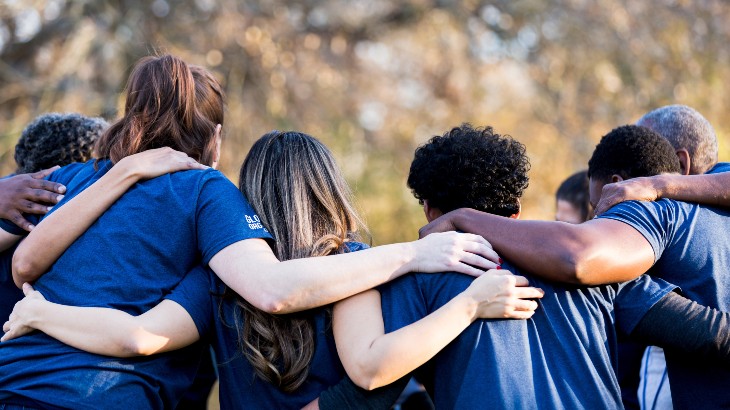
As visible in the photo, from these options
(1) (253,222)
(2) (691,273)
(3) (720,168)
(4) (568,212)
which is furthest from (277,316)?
(4) (568,212)

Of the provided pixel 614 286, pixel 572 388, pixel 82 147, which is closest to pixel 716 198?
pixel 614 286

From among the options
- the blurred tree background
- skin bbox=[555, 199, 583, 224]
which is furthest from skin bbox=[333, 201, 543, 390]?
the blurred tree background

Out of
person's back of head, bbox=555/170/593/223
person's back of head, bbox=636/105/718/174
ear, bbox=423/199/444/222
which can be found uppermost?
person's back of head, bbox=636/105/718/174

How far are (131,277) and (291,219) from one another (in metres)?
0.54

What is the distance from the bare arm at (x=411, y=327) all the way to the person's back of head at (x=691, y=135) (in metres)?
1.43

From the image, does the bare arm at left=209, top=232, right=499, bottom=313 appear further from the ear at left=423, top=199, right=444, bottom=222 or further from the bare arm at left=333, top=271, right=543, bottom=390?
the ear at left=423, top=199, right=444, bottom=222

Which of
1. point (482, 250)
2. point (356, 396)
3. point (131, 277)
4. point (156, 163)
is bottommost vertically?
point (356, 396)

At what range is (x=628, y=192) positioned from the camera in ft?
9.25

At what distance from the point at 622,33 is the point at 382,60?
9.72ft

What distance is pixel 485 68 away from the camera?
1007 cm

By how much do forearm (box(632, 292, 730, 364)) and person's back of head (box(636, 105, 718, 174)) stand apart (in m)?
1.13

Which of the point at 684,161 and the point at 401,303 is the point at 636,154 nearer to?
the point at 684,161

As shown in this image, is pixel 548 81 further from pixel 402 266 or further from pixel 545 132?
pixel 402 266

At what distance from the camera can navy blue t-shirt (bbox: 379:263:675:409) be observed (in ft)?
7.68
